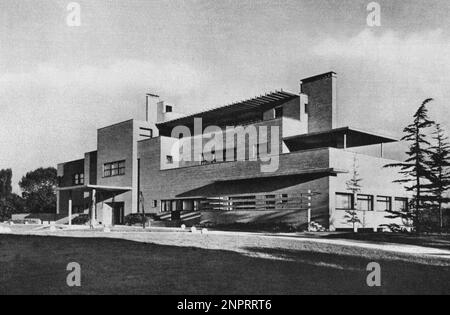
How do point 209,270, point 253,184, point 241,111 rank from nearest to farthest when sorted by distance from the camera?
1. point 209,270
2. point 253,184
3. point 241,111

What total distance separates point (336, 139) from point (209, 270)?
23972mm

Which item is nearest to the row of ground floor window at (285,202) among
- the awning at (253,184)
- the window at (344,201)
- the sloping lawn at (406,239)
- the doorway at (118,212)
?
the window at (344,201)

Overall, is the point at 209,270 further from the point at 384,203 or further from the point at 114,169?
the point at 114,169

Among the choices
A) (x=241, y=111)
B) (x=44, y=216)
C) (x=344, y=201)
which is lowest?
(x=44, y=216)

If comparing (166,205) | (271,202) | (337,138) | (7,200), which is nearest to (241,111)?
(337,138)

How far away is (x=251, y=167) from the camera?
3123cm

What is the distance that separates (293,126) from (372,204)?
731 cm

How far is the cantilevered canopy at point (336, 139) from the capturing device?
30519 millimetres

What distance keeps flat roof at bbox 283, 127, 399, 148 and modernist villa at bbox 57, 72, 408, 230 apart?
67mm

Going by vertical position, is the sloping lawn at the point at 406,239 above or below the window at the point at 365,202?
below

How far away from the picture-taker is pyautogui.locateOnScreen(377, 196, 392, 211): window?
101ft

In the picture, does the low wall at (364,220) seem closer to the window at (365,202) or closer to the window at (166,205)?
the window at (365,202)

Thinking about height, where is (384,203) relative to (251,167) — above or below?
below
